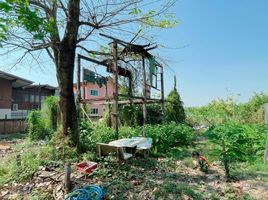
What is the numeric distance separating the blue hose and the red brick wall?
60.6ft

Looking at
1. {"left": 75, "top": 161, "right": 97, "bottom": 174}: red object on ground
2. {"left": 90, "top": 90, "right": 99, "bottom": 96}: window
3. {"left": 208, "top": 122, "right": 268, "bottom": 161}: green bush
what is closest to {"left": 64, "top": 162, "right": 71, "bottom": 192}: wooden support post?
{"left": 75, "top": 161, "right": 97, "bottom": 174}: red object on ground

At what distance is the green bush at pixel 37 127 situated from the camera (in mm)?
11414

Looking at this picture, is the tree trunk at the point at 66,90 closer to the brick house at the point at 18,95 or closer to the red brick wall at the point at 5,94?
the brick house at the point at 18,95

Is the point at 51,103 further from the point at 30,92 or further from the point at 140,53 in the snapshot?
the point at 30,92

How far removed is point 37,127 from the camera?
1162 centimetres

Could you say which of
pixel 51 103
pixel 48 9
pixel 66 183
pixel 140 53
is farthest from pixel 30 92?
pixel 66 183

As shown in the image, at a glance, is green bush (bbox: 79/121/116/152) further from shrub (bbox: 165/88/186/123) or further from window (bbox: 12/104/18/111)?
window (bbox: 12/104/18/111)

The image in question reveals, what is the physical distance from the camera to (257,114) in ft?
44.7

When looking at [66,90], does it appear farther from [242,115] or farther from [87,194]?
[242,115]

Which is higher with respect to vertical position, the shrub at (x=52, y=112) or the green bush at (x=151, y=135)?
Answer: the shrub at (x=52, y=112)

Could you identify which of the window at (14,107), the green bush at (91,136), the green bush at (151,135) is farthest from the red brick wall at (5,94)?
the green bush at (91,136)

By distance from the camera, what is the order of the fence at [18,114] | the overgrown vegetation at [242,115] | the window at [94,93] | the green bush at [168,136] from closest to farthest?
the green bush at [168,136], the overgrown vegetation at [242,115], the fence at [18,114], the window at [94,93]

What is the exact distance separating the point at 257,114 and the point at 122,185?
448 inches

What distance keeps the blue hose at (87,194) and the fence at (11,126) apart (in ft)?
47.9
